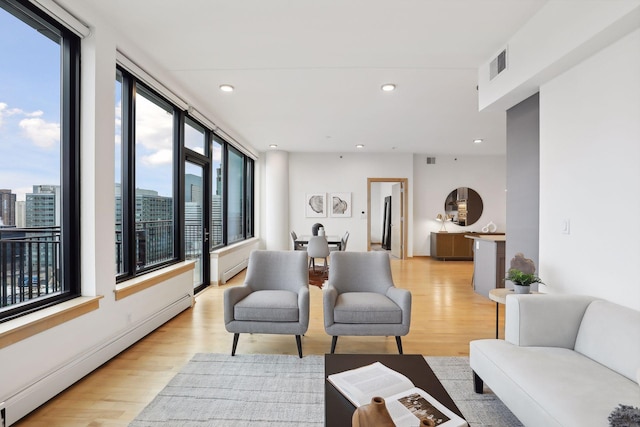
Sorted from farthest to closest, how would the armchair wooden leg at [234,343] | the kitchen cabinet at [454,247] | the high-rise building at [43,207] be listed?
the kitchen cabinet at [454,247] < the armchair wooden leg at [234,343] < the high-rise building at [43,207]

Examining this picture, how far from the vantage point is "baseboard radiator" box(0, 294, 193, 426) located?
187cm

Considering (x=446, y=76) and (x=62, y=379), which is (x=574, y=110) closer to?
(x=446, y=76)

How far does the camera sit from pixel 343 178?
27.7 feet

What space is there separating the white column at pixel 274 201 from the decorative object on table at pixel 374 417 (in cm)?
707

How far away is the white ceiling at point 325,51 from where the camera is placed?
2.45m

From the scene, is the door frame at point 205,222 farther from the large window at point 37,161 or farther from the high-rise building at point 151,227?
the large window at point 37,161

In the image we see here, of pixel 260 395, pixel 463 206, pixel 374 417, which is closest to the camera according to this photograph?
pixel 374 417

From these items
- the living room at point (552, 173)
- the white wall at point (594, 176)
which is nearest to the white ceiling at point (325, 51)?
the living room at point (552, 173)

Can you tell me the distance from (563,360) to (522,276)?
0.78m

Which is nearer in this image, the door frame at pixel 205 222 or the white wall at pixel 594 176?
the white wall at pixel 594 176

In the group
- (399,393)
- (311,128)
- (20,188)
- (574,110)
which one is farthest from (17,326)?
(311,128)

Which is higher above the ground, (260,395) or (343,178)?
(343,178)

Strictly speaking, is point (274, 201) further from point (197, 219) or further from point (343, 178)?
point (197, 219)

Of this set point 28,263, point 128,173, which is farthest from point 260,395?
point 128,173
